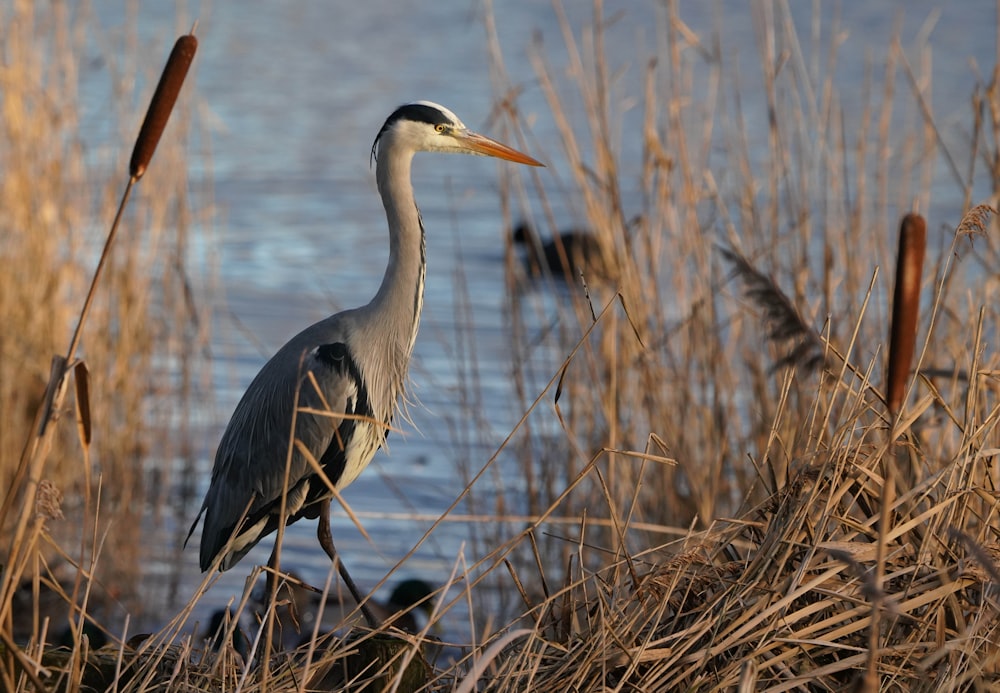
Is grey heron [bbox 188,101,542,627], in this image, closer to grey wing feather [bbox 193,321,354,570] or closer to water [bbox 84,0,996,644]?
grey wing feather [bbox 193,321,354,570]

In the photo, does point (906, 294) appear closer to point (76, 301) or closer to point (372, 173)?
point (76, 301)

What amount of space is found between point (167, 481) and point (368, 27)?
1110 centimetres

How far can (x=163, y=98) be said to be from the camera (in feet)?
5.24

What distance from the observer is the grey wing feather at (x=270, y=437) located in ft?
10.3

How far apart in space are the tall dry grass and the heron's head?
1313mm

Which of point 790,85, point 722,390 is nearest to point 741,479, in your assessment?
point 722,390

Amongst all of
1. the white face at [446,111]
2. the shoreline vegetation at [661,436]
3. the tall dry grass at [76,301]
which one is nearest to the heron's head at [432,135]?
the white face at [446,111]

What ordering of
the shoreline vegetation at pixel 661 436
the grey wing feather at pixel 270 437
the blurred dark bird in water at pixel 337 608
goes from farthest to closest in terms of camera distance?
the blurred dark bird in water at pixel 337 608 → the grey wing feather at pixel 270 437 → the shoreline vegetation at pixel 661 436

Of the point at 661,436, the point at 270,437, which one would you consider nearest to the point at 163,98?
the point at 270,437

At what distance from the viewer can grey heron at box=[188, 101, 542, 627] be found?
10.00ft

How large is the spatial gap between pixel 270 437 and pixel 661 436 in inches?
40.5

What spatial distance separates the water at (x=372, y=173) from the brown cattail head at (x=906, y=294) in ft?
2.77

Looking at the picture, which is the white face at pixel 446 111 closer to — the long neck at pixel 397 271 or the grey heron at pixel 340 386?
the grey heron at pixel 340 386

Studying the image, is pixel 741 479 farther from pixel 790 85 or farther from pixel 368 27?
pixel 368 27
